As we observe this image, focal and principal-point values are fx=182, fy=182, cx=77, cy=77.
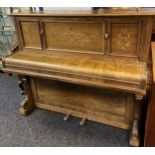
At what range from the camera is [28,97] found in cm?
223

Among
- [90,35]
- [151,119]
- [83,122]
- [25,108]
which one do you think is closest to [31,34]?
[90,35]

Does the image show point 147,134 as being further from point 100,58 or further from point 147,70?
point 100,58

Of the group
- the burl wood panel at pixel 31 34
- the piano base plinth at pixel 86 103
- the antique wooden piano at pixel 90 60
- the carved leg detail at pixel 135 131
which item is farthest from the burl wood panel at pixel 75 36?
the carved leg detail at pixel 135 131

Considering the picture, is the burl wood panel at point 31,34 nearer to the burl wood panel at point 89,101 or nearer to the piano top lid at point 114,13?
the piano top lid at point 114,13

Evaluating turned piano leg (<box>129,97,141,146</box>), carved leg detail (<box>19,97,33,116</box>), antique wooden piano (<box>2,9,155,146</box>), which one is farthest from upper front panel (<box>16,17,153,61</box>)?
carved leg detail (<box>19,97,33,116</box>)

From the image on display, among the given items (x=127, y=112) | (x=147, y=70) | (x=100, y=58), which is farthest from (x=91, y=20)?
(x=127, y=112)

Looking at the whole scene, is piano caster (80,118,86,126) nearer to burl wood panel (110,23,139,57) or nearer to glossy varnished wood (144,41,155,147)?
glossy varnished wood (144,41,155,147)

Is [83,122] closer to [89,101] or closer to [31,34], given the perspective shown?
[89,101]

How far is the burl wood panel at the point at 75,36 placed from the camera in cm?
160

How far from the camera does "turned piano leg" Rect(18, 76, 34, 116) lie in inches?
83.7
